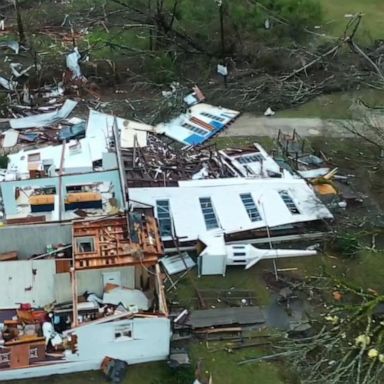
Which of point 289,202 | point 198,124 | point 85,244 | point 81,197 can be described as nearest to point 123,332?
point 85,244

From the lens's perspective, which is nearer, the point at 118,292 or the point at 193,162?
the point at 118,292

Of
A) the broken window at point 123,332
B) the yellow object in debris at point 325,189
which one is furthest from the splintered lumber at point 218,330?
the yellow object in debris at point 325,189

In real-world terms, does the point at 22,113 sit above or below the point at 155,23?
below

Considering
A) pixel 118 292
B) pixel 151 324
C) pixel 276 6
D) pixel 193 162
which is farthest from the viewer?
pixel 276 6

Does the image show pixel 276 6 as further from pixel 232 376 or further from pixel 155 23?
pixel 232 376

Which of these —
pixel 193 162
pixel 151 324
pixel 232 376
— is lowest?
pixel 232 376

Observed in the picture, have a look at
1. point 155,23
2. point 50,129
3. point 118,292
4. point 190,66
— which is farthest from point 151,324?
point 155,23

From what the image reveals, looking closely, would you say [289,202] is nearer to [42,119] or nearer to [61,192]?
[61,192]
